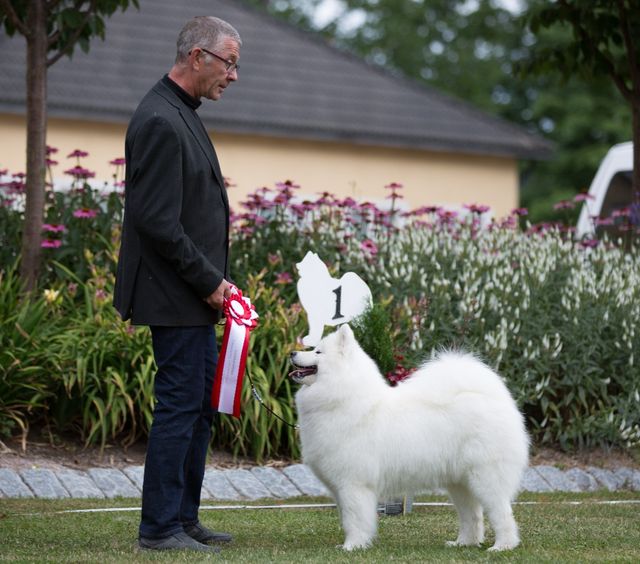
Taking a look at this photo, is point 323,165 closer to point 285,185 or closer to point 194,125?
point 285,185

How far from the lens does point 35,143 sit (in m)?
8.50

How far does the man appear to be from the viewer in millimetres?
5008

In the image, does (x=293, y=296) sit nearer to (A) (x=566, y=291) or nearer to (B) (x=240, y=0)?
(A) (x=566, y=291)

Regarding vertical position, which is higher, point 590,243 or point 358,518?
point 590,243

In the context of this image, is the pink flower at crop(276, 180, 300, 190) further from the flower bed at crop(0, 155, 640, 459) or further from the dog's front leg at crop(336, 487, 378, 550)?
the dog's front leg at crop(336, 487, 378, 550)

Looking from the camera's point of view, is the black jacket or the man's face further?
the man's face

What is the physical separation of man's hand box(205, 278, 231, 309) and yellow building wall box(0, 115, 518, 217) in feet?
36.4

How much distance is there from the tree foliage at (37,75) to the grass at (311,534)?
2.42 metres

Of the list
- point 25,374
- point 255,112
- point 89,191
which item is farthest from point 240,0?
point 25,374

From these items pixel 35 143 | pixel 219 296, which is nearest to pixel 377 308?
pixel 219 296

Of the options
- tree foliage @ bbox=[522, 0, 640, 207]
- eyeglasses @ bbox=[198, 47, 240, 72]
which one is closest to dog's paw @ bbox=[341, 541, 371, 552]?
eyeglasses @ bbox=[198, 47, 240, 72]

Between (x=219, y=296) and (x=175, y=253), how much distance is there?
31 cm

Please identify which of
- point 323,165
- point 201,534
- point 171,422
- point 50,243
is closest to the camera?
point 171,422

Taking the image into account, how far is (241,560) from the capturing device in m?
4.95
